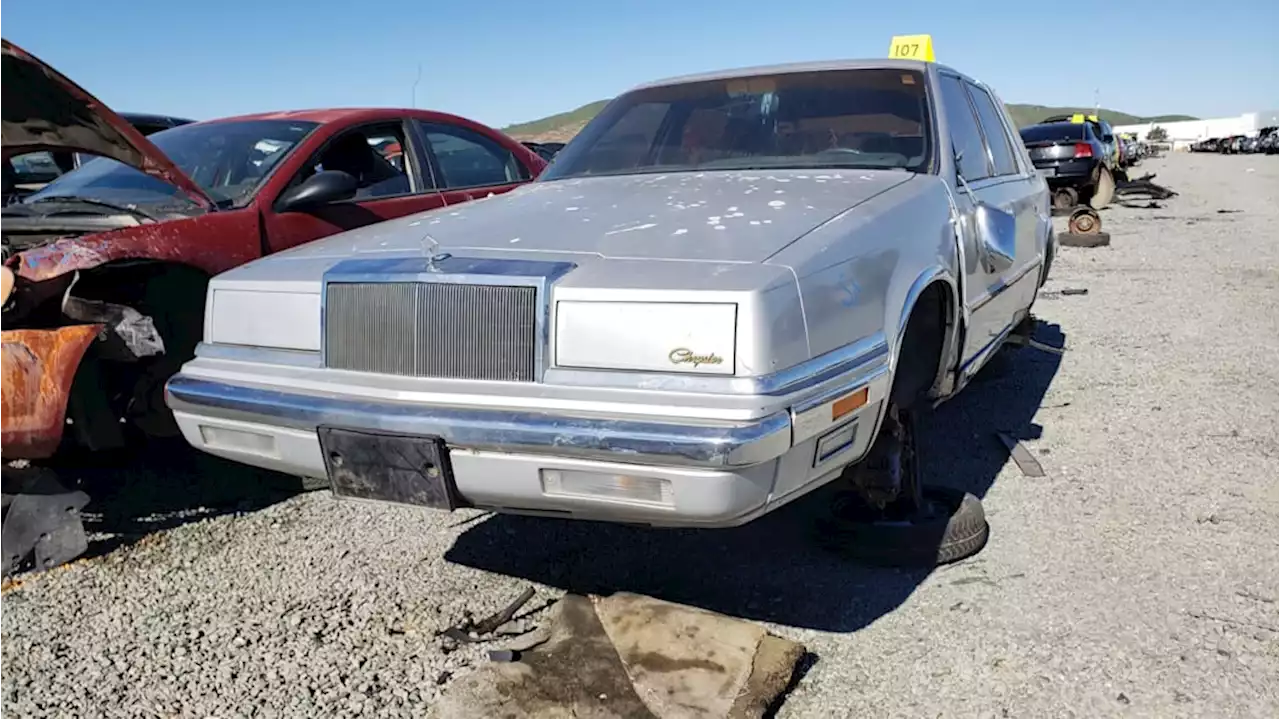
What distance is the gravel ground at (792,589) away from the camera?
2.37m

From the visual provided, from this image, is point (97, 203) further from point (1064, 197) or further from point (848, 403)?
point (1064, 197)

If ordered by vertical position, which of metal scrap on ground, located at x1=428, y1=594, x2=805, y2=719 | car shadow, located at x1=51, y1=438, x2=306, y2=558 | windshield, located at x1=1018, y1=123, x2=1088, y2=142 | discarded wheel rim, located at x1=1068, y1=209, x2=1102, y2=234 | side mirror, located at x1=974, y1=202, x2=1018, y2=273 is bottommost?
car shadow, located at x1=51, y1=438, x2=306, y2=558

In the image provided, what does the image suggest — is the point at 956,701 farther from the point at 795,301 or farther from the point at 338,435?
the point at 338,435

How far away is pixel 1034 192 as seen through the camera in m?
4.69

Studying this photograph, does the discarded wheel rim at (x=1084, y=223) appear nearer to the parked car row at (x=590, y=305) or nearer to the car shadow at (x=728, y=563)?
the parked car row at (x=590, y=305)

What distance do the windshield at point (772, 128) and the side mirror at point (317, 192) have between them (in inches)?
38.4

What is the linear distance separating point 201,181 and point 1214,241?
35.8 feet

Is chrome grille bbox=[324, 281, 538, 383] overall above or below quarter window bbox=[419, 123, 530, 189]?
below

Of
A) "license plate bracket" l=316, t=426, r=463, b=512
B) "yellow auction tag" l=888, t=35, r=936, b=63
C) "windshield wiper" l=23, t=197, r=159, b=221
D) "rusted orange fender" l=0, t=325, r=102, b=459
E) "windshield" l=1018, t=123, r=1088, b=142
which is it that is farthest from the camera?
"windshield" l=1018, t=123, r=1088, b=142

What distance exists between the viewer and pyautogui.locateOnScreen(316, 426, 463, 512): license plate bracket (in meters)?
2.28

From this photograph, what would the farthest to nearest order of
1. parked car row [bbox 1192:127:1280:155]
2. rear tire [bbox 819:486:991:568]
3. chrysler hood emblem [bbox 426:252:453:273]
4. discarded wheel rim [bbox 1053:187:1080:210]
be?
parked car row [bbox 1192:127:1280:155] → discarded wheel rim [bbox 1053:187:1080:210] → rear tire [bbox 819:486:991:568] → chrysler hood emblem [bbox 426:252:453:273]

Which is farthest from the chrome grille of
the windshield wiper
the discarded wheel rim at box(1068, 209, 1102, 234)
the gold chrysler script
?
the discarded wheel rim at box(1068, 209, 1102, 234)

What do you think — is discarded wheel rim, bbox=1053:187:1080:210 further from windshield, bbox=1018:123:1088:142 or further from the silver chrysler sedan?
the silver chrysler sedan

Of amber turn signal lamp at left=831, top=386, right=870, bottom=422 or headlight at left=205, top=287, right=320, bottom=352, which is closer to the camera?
amber turn signal lamp at left=831, top=386, right=870, bottom=422
